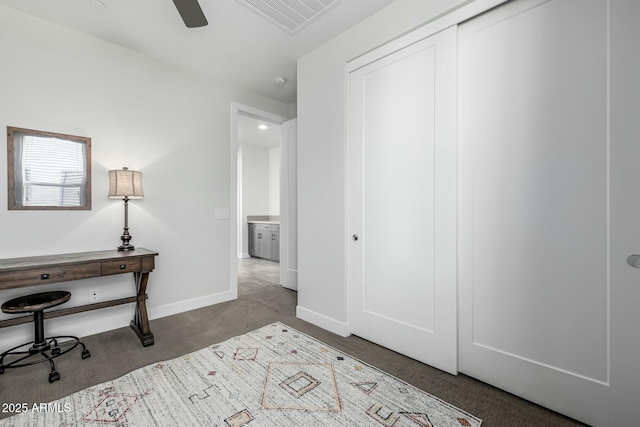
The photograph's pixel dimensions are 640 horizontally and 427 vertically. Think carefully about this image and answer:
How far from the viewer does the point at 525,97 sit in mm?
1601

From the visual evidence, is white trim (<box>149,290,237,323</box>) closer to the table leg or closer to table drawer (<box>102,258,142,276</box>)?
the table leg

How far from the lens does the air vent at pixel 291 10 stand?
2.13 meters

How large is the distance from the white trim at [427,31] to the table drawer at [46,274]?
8.77ft

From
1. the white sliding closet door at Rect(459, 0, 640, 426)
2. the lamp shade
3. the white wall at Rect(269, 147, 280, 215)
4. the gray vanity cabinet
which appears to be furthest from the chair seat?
the white wall at Rect(269, 147, 280, 215)

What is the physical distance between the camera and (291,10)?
2229 mm

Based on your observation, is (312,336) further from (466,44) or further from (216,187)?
(466,44)

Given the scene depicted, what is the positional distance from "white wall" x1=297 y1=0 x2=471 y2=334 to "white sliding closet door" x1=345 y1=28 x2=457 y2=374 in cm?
12

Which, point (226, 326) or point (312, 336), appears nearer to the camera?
point (312, 336)

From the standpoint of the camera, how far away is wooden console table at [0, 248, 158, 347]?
187cm

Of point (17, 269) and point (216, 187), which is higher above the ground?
point (216, 187)

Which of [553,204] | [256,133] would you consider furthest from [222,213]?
[553,204]

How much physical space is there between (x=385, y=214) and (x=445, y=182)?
1.72ft

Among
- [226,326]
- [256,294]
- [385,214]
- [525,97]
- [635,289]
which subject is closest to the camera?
[635,289]

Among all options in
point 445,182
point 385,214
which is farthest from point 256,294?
point 445,182
